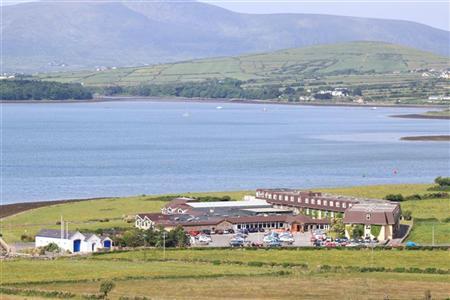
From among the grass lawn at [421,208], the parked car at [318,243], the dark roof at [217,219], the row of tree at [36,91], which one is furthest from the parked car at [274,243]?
the row of tree at [36,91]

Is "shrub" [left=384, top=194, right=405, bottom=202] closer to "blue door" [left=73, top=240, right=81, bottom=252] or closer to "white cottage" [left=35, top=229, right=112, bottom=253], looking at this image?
"white cottage" [left=35, top=229, right=112, bottom=253]

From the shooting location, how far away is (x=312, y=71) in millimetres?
160250

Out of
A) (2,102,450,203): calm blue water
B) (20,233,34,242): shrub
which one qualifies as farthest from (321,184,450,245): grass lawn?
(20,233,34,242): shrub

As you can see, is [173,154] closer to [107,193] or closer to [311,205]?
[107,193]

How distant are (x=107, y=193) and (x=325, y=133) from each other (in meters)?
38.3

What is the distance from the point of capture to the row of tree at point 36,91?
127m

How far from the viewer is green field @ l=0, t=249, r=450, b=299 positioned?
2278cm

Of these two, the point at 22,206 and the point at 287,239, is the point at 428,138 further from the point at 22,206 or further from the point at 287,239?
the point at 287,239

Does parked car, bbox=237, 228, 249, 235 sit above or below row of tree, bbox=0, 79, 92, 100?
above

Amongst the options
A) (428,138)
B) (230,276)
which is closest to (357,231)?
(230,276)

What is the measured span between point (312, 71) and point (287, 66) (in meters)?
6.67

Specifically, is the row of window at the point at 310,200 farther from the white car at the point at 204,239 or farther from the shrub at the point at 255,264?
the shrub at the point at 255,264

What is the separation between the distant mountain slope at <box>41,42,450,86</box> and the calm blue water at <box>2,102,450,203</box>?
46.0 m

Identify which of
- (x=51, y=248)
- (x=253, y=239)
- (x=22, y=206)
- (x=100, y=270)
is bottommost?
(x=22, y=206)
